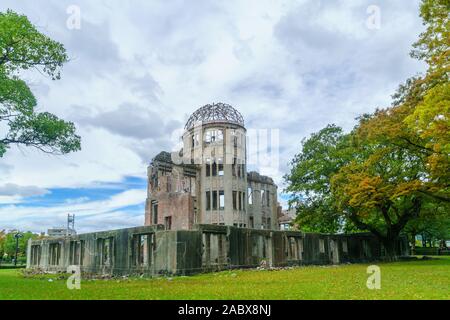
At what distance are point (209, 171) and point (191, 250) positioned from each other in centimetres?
2195

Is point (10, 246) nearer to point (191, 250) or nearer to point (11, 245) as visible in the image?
point (11, 245)

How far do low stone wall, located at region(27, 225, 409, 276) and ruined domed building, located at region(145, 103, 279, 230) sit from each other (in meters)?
11.1

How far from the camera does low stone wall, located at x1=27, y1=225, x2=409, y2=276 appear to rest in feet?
67.4

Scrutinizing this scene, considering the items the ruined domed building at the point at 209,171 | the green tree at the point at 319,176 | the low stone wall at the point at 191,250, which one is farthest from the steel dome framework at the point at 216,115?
the low stone wall at the point at 191,250

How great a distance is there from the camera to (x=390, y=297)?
9.49 m

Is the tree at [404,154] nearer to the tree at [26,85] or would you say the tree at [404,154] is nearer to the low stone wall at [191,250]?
the low stone wall at [191,250]

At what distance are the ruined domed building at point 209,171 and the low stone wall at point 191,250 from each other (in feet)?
36.4

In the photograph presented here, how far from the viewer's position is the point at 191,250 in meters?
20.8

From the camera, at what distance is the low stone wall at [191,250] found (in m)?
20.5

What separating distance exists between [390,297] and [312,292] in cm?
199

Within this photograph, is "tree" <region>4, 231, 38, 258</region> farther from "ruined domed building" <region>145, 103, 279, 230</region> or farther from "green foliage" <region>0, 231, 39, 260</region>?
"ruined domed building" <region>145, 103, 279, 230</region>

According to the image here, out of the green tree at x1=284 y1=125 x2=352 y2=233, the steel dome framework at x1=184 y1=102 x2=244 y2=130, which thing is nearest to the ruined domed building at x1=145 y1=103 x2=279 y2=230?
the steel dome framework at x1=184 y1=102 x2=244 y2=130
